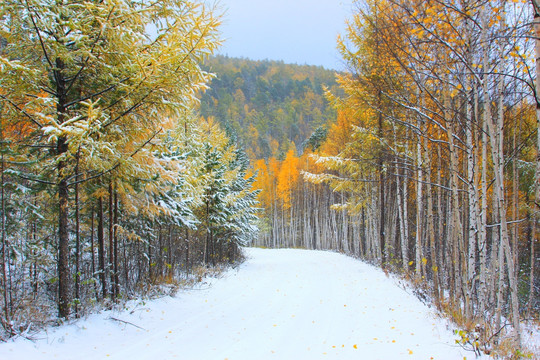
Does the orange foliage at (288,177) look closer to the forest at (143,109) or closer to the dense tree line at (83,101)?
the forest at (143,109)

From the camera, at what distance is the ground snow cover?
4.07 m

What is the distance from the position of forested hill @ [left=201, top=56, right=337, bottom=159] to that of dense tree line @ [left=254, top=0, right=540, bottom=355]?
123ft

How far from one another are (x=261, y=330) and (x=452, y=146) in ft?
14.2

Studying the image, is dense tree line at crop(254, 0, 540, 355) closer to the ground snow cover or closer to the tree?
the ground snow cover

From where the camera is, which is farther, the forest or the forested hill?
the forested hill

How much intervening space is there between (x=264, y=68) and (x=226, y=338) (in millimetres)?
131740

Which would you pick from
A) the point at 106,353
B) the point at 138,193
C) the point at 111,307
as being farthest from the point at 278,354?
the point at 138,193

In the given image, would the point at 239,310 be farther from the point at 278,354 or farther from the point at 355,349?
the point at 355,349

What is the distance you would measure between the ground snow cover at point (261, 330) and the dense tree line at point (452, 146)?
2.50ft

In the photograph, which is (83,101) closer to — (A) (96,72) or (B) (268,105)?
(A) (96,72)

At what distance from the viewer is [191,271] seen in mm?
10570

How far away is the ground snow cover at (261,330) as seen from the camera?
407cm

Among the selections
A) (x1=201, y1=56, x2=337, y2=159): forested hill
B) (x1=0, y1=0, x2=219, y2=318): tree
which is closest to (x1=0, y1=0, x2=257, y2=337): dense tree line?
(x1=0, y1=0, x2=219, y2=318): tree

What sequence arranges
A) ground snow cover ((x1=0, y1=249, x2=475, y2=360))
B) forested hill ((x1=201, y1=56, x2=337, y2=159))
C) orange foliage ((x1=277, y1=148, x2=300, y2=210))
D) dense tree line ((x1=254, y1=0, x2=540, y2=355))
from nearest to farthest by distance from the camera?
ground snow cover ((x1=0, y1=249, x2=475, y2=360)) < dense tree line ((x1=254, y1=0, x2=540, y2=355)) < orange foliage ((x1=277, y1=148, x2=300, y2=210)) < forested hill ((x1=201, y1=56, x2=337, y2=159))
